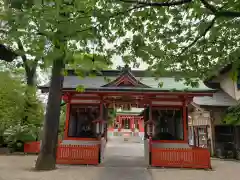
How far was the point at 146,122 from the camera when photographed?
13891 mm

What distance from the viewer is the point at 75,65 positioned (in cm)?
390

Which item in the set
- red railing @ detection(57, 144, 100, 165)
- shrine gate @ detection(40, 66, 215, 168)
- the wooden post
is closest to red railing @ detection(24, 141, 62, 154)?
shrine gate @ detection(40, 66, 215, 168)

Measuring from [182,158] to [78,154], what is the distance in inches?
217

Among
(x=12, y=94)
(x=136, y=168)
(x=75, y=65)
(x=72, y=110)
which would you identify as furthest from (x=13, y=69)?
(x=75, y=65)

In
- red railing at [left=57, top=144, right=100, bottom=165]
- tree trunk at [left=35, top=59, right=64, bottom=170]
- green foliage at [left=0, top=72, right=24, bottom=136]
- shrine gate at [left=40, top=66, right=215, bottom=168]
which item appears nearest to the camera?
tree trunk at [left=35, top=59, right=64, bottom=170]

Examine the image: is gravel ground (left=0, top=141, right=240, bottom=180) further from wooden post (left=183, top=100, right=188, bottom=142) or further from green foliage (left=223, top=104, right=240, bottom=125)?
green foliage (left=223, top=104, right=240, bottom=125)

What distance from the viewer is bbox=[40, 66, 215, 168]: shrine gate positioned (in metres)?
12.2

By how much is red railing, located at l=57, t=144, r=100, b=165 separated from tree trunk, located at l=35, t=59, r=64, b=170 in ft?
4.79

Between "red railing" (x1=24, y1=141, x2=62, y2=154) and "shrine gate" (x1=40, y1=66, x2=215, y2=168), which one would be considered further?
"red railing" (x1=24, y1=141, x2=62, y2=154)

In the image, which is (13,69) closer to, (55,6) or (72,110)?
(72,110)

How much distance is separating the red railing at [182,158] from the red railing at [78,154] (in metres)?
3.16

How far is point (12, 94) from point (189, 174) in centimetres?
1511

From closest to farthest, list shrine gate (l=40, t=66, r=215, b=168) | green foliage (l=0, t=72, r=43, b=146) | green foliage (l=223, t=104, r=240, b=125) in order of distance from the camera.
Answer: green foliage (l=223, t=104, r=240, b=125)
shrine gate (l=40, t=66, r=215, b=168)
green foliage (l=0, t=72, r=43, b=146)

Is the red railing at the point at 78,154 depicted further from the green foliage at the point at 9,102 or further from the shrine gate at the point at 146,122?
the green foliage at the point at 9,102
